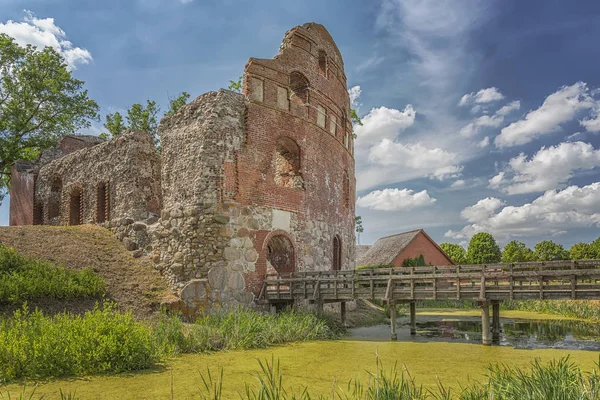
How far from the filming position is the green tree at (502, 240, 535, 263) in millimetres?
49500

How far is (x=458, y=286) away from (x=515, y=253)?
41.7m

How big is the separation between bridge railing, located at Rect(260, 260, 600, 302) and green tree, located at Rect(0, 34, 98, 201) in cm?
1988

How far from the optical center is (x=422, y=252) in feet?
110

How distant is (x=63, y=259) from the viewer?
14383 millimetres

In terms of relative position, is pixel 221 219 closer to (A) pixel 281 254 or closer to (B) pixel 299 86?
(A) pixel 281 254

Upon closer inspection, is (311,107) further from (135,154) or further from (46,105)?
(46,105)

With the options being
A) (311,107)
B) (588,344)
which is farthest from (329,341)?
(311,107)

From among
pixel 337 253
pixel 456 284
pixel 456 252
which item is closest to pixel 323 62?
pixel 337 253

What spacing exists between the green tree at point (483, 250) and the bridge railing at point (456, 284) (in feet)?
115

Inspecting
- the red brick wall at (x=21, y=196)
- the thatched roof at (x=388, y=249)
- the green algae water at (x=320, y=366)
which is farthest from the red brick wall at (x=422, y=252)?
the red brick wall at (x=21, y=196)

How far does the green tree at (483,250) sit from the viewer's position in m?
47.8

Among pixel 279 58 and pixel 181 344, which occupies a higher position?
pixel 279 58

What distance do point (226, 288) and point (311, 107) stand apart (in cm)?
842

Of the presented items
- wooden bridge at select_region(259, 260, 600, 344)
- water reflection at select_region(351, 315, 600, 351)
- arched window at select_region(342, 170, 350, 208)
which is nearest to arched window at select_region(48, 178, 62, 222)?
wooden bridge at select_region(259, 260, 600, 344)
